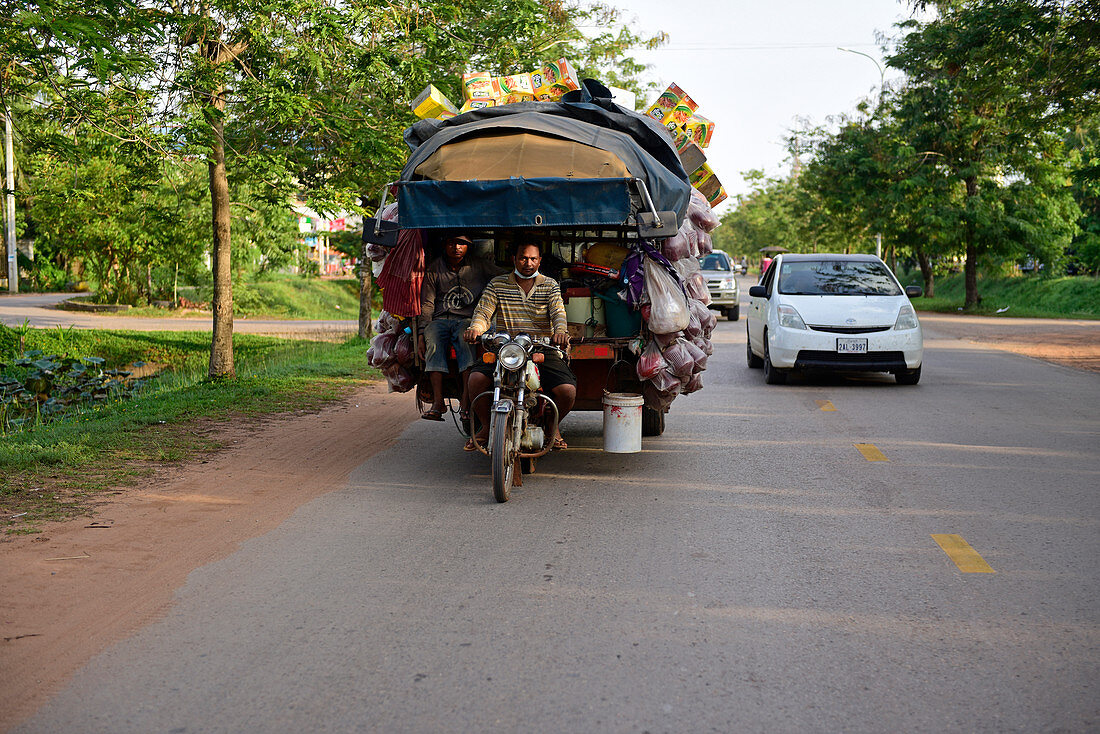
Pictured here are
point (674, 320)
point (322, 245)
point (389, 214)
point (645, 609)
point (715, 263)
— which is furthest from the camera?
point (322, 245)

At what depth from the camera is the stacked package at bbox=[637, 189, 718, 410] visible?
8008mm

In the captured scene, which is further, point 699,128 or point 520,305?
point 699,128

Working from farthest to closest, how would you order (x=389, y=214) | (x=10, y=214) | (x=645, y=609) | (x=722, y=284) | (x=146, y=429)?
(x=10, y=214) < (x=722, y=284) < (x=146, y=429) < (x=389, y=214) < (x=645, y=609)

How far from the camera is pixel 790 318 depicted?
1369 cm

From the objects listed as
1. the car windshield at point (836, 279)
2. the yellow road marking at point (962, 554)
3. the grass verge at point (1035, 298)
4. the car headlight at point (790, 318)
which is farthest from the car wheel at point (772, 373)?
the grass verge at point (1035, 298)

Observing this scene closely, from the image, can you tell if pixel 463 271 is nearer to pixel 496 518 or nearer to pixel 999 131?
pixel 496 518

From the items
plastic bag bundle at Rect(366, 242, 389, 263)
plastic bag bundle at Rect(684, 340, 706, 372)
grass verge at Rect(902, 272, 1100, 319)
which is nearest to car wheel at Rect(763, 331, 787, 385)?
plastic bag bundle at Rect(684, 340, 706, 372)

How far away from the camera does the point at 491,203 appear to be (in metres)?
7.46

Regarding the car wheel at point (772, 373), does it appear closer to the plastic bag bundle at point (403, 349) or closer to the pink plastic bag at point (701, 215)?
the pink plastic bag at point (701, 215)

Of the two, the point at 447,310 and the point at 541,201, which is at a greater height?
the point at 541,201

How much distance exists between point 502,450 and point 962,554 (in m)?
2.95

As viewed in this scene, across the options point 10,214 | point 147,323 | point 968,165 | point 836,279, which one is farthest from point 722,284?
point 10,214

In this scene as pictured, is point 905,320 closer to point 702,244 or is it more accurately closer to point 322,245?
point 702,244

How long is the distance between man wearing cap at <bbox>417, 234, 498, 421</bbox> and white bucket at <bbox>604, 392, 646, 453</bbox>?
114cm
